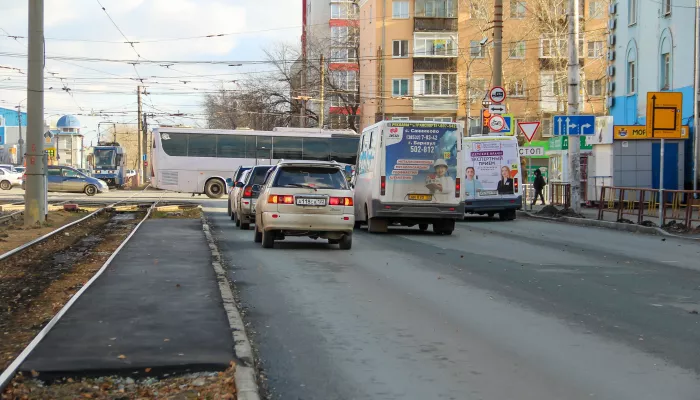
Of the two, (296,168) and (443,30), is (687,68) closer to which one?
(296,168)

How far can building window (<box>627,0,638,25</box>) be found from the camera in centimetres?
4069

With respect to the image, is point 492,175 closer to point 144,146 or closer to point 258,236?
point 258,236

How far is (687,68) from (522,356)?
3117 centimetres

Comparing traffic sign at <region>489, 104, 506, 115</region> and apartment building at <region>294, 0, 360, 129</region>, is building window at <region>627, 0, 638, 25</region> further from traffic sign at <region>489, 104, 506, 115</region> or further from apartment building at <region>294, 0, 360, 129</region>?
apartment building at <region>294, 0, 360, 129</region>

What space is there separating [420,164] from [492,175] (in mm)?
8543

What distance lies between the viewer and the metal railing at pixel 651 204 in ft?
74.5

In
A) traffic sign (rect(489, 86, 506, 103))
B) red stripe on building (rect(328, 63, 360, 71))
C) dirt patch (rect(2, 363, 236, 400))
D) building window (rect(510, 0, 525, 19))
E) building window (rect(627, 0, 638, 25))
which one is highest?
building window (rect(510, 0, 525, 19))

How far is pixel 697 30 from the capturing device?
3431 cm

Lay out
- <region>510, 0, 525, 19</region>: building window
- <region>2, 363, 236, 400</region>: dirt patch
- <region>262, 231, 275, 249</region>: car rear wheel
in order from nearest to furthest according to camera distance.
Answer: <region>2, 363, 236, 400</region>: dirt patch < <region>262, 231, 275, 249</region>: car rear wheel < <region>510, 0, 525, 19</region>: building window

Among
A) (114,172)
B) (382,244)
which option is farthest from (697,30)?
(114,172)

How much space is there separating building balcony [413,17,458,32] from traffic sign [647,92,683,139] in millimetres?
45550

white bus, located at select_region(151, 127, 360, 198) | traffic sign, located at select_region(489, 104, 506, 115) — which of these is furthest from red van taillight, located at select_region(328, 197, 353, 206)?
white bus, located at select_region(151, 127, 360, 198)

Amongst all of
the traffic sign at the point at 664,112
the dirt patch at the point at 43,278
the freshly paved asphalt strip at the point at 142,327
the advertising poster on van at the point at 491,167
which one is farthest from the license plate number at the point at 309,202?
the advertising poster on van at the point at 491,167

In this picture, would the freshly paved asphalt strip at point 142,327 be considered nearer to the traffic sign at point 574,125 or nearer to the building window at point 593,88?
the traffic sign at point 574,125
